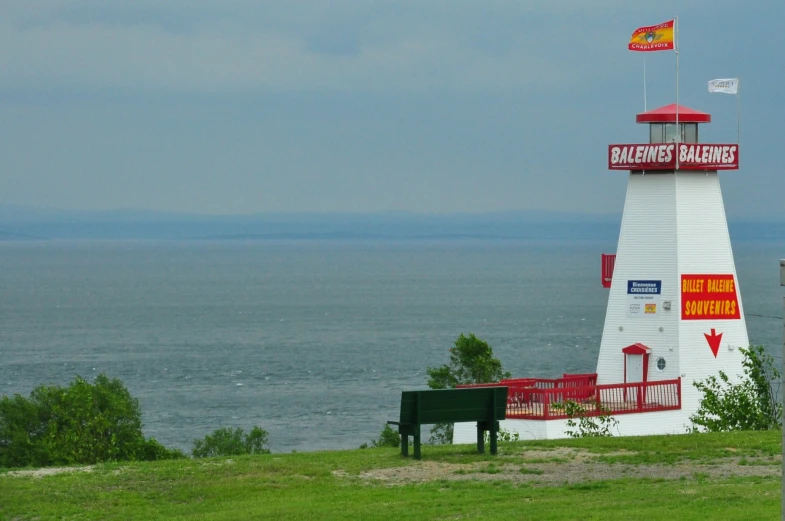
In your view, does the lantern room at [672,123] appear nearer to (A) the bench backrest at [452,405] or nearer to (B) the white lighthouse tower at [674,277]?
(B) the white lighthouse tower at [674,277]

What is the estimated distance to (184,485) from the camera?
51.3ft

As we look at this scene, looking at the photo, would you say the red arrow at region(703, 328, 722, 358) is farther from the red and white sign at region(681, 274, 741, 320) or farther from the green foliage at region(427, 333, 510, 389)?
the green foliage at region(427, 333, 510, 389)

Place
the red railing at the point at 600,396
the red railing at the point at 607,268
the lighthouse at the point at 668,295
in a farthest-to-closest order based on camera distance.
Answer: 1. the red railing at the point at 607,268
2. the lighthouse at the point at 668,295
3. the red railing at the point at 600,396

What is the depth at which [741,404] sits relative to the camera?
2700 centimetres

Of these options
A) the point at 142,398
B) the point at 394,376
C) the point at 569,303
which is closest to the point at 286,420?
the point at 142,398

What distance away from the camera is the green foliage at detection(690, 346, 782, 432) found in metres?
25.8

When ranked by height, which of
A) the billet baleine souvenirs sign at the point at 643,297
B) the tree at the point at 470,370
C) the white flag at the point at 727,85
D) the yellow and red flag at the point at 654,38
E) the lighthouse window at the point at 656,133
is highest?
the yellow and red flag at the point at 654,38

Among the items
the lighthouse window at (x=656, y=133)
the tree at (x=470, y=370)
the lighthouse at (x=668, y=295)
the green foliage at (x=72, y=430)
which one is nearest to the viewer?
the green foliage at (x=72, y=430)

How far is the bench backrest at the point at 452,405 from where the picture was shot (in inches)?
682

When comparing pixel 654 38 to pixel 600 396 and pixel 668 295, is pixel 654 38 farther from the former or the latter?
pixel 600 396

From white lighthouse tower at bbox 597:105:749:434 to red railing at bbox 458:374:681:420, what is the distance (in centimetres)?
33

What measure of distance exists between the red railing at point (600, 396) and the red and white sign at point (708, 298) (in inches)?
67.5

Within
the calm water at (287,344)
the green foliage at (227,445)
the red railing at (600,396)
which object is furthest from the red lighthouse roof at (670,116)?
the calm water at (287,344)

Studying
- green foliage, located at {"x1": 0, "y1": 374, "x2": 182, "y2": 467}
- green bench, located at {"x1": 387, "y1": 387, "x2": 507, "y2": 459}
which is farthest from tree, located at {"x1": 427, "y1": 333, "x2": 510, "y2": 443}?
green bench, located at {"x1": 387, "y1": 387, "x2": 507, "y2": 459}
